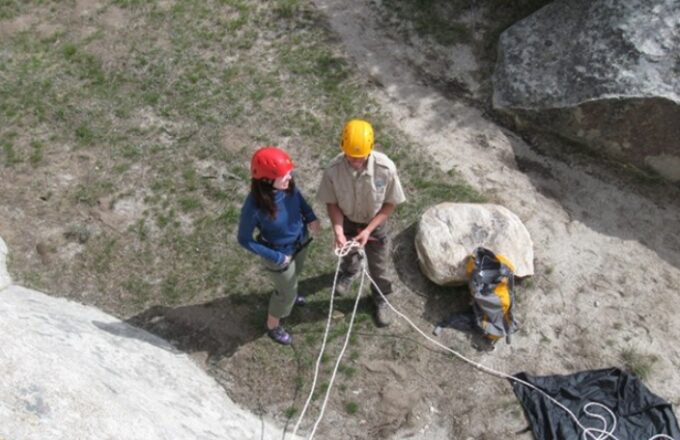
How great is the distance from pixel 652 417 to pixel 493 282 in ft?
6.85

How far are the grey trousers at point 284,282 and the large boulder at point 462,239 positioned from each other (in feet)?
6.23

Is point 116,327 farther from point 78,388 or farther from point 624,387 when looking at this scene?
point 624,387

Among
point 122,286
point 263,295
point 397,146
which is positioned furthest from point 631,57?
point 122,286

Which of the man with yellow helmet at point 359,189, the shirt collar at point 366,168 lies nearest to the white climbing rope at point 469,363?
the man with yellow helmet at point 359,189

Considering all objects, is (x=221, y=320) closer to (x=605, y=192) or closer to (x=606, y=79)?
(x=605, y=192)

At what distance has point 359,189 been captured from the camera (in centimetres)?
570

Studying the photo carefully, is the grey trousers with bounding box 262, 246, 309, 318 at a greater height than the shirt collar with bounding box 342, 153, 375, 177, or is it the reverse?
the shirt collar with bounding box 342, 153, 375, 177

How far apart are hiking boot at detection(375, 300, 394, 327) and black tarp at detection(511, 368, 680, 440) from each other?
1526 millimetres

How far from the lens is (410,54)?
10.4 metres

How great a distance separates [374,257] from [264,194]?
74.2 inches

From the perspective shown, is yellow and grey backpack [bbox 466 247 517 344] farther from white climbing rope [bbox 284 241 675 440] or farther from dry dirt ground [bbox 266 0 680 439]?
white climbing rope [bbox 284 241 675 440]

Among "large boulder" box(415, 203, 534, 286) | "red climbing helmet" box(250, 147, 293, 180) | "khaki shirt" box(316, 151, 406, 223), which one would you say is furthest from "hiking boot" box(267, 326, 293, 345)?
"red climbing helmet" box(250, 147, 293, 180)

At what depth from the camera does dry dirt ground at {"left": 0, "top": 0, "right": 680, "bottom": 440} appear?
6445 millimetres

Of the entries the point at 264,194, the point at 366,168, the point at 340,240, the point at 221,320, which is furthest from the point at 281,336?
the point at 366,168
